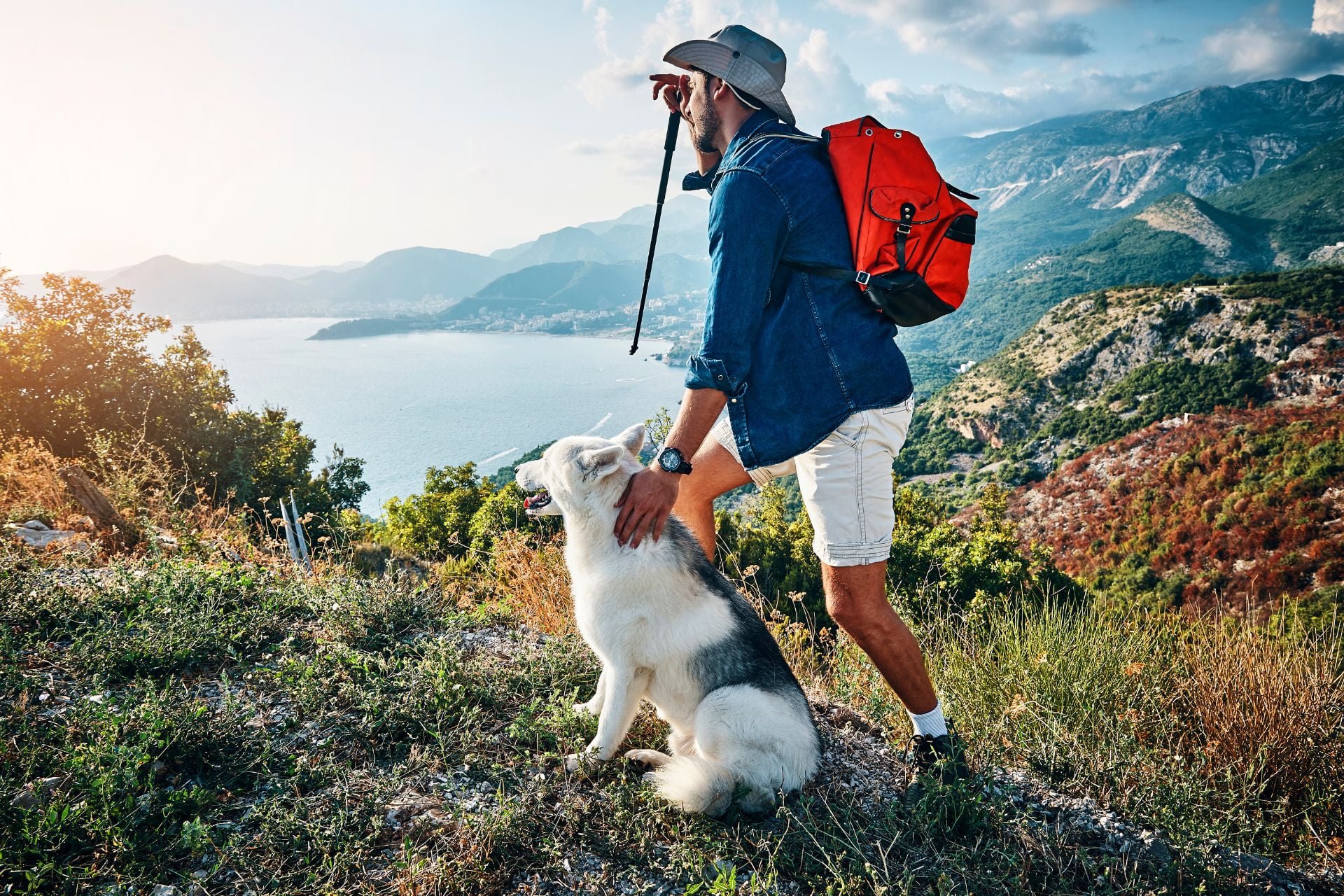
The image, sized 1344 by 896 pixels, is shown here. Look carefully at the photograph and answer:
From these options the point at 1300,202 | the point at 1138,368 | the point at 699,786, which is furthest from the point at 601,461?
the point at 1300,202

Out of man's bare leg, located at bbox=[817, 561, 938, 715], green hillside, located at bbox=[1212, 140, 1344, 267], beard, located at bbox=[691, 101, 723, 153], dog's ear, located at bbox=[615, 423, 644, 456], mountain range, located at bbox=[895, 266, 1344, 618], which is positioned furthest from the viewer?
green hillside, located at bbox=[1212, 140, 1344, 267]

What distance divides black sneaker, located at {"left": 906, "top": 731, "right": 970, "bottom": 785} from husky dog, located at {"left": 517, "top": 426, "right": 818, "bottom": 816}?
1.72 ft

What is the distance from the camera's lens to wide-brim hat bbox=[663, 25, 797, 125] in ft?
8.67

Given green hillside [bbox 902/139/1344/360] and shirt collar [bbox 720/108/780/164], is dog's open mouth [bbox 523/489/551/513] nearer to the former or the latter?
shirt collar [bbox 720/108/780/164]

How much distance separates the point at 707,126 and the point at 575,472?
1.67 metres

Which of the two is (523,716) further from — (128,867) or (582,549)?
(128,867)

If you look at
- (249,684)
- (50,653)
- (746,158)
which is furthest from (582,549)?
(50,653)

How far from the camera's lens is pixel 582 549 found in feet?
9.38

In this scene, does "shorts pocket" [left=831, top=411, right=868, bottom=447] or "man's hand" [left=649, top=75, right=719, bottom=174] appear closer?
"shorts pocket" [left=831, top=411, right=868, bottom=447]

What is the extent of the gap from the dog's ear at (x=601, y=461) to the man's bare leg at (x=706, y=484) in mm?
525

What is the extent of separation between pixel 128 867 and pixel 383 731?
3.39ft

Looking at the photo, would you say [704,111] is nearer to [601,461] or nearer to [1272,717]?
[601,461]

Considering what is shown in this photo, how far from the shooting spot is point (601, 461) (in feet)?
8.68

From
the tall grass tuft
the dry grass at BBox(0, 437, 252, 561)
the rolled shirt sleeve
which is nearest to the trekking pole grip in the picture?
the rolled shirt sleeve
